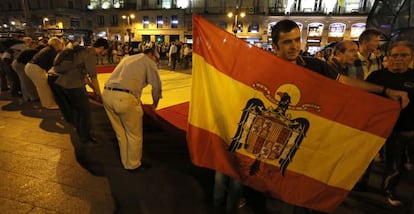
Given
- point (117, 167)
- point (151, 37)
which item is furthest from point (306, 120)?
point (151, 37)

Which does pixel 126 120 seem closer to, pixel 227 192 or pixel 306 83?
pixel 227 192

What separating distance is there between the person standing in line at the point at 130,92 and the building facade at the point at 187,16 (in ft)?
72.6

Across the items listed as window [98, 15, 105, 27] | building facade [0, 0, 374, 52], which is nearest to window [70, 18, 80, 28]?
building facade [0, 0, 374, 52]

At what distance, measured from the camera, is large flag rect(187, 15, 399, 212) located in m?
1.95

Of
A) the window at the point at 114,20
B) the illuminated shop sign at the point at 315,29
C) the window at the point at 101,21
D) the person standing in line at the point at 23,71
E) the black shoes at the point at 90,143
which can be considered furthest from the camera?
the window at the point at 101,21

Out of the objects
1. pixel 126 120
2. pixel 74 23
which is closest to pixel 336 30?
pixel 126 120

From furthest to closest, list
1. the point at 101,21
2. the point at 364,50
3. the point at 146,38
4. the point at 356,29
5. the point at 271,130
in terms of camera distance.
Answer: the point at 101,21 → the point at 146,38 → the point at 356,29 → the point at 364,50 → the point at 271,130

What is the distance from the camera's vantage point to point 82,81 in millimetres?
3994

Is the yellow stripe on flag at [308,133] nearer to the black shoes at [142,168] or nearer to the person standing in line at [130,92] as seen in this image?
the person standing in line at [130,92]

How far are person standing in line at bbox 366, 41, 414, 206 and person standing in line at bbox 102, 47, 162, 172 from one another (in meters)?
2.47

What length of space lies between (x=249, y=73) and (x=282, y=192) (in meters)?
1.00

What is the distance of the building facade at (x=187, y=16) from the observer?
1193 inches

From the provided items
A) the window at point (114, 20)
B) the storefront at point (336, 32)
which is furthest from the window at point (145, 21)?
the storefront at point (336, 32)

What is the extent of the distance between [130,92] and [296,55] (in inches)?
73.4
